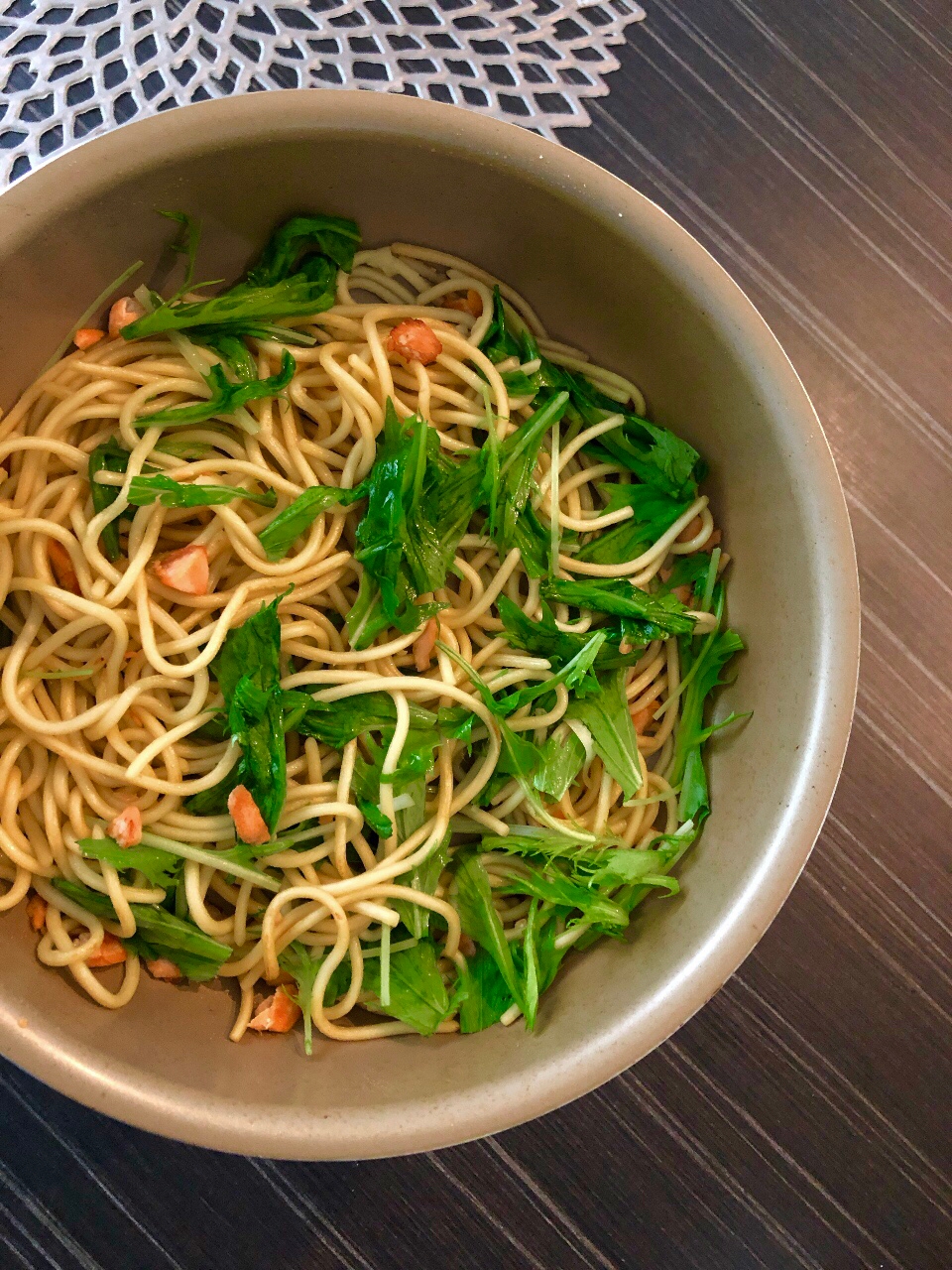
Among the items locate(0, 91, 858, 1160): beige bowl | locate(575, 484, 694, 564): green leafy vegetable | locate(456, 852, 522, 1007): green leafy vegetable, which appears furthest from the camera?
locate(575, 484, 694, 564): green leafy vegetable

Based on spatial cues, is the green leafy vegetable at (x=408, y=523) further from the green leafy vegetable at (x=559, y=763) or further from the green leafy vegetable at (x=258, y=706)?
the green leafy vegetable at (x=559, y=763)

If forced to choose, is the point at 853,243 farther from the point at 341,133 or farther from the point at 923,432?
the point at 341,133

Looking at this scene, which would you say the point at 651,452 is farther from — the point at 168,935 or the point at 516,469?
the point at 168,935

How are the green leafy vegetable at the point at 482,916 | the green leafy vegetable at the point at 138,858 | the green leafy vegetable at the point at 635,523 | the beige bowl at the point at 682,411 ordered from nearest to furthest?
the beige bowl at the point at 682,411 → the green leafy vegetable at the point at 138,858 → the green leafy vegetable at the point at 482,916 → the green leafy vegetable at the point at 635,523

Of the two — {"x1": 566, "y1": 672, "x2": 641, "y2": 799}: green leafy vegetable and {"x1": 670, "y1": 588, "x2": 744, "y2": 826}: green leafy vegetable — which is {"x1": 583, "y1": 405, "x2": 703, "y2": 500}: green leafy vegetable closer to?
{"x1": 670, "y1": 588, "x2": 744, "y2": 826}: green leafy vegetable

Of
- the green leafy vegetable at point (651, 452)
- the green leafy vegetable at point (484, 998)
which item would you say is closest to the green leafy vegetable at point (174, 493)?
the green leafy vegetable at point (651, 452)

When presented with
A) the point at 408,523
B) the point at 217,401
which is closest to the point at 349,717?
the point at 408,523

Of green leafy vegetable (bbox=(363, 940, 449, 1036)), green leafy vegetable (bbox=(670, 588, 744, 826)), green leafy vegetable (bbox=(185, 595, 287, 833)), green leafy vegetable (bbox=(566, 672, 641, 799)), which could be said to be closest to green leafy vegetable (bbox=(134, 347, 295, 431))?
green leafy vegetable (bbox=(185, 595, 287, 833))
